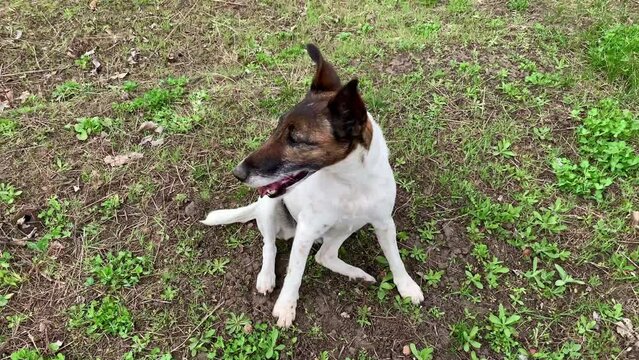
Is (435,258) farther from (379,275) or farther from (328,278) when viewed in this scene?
(328,278)

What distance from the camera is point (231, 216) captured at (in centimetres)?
382

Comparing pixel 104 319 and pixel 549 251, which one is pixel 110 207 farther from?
pixel 549 251

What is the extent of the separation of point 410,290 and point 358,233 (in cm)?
59

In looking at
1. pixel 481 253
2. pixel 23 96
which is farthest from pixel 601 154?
pixel 23 96

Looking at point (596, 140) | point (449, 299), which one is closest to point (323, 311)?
point (449, 299)

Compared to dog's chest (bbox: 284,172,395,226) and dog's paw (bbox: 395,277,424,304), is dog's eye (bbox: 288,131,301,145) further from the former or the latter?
dog's paw (bbox: 395,277,424,304)

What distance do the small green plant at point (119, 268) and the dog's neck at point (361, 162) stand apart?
5.41 feet

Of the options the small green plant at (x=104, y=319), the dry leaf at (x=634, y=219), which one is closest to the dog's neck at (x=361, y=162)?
the small green plant at (x=104, y=319)

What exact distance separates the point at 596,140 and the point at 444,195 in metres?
1.38

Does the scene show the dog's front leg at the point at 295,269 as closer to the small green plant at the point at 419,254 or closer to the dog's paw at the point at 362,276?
the dog's paw at the point at 362,276

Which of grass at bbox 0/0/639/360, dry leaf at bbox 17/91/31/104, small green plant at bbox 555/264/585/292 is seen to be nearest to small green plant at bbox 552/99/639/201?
grass at bbox 0/0/639/360

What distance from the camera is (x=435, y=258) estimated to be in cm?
380

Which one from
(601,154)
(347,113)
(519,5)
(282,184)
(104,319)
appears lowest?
(104,319)

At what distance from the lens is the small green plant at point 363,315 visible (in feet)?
11.4
